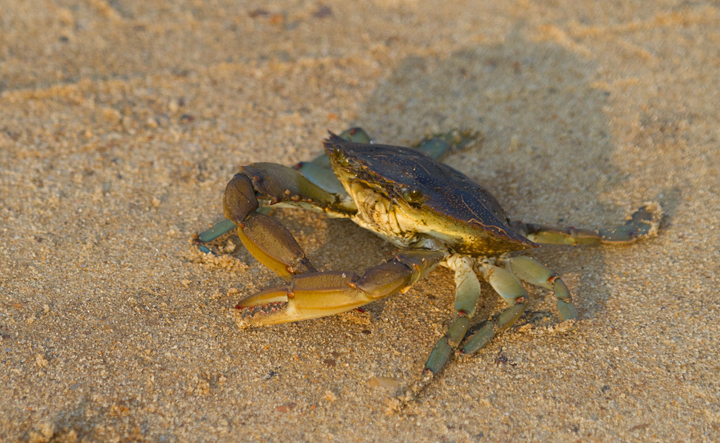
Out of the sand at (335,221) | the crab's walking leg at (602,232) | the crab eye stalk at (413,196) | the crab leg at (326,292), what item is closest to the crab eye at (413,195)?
the crab eye stalk at (413,196)

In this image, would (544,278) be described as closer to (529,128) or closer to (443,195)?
(443,195)

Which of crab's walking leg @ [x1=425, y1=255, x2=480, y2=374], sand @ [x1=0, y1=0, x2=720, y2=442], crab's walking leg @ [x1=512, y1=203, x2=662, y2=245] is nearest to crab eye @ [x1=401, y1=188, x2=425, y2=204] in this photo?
crab's walking leg @ [x1=425, y1=255, x2=480, y2=374]

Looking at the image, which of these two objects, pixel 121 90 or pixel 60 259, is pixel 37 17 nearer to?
pixel 121 90

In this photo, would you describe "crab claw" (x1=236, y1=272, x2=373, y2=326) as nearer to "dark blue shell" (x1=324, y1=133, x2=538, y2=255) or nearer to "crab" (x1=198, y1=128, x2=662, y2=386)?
"crab" (x1=198, y1=128, x2=662, y2=386)

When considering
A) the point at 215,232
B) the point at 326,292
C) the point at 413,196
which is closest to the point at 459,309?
the point at 413,196

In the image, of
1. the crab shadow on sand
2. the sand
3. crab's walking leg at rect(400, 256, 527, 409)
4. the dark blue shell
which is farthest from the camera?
Answer: the crab shadow on sand

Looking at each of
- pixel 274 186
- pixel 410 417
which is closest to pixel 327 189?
pixel 274 186

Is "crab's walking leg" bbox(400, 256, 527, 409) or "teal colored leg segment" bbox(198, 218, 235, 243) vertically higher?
"teal colored leg segment" bbox(198, 218, 235, 243)

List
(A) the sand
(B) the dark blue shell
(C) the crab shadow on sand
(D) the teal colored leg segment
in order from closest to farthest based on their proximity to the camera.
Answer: (A) the sand < (B) the dark blue shell < (D) the teal colored leg segment < (C) the crab shadow on sand
